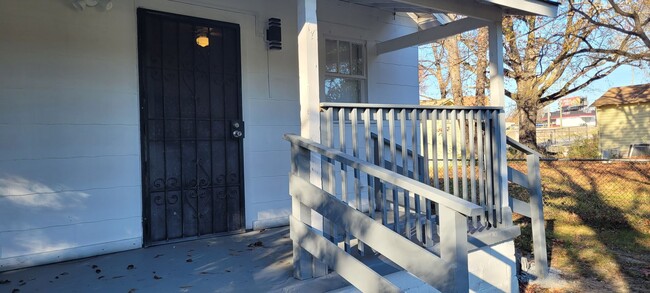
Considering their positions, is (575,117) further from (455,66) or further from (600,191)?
(600,191)

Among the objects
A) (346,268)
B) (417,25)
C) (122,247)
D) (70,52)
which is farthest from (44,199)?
(417,25)

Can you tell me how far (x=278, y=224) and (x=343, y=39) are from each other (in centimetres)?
233

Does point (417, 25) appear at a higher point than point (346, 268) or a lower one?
higher

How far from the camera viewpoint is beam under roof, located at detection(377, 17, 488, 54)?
4205 millimetres

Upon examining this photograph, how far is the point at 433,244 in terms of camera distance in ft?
10.3

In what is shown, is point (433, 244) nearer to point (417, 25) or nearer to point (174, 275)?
point (174, 275)

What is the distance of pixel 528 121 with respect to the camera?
1435cm

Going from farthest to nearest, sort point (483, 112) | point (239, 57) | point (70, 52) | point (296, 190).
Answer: point (239, 57) → point (483, 112) → point (70, 52) → point (296, 190)

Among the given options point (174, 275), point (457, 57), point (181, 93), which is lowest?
point (174, 275)

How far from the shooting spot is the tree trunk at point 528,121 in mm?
14070

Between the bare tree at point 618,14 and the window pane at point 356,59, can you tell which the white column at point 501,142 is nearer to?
the window pane at point 356,59

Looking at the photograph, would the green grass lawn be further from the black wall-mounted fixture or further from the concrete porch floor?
the black wall-mounted fixture

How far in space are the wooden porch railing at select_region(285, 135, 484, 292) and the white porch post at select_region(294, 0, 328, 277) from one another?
0.03 feet

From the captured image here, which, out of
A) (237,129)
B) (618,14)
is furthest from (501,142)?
(618,14)
